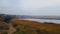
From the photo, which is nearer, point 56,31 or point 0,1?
point 56,31

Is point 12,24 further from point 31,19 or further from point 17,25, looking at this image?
point 31,19

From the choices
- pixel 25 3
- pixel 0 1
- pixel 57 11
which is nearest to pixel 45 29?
pixel 57 11

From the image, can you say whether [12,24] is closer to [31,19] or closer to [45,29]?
[31,19]

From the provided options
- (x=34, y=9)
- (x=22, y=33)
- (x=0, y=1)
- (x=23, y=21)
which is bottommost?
(x=22, y=33)

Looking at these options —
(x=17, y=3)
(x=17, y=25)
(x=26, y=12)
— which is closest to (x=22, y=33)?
(x=17, y=25)

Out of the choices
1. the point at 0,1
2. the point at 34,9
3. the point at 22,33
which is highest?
the point at 0,1

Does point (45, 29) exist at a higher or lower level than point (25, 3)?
lower
